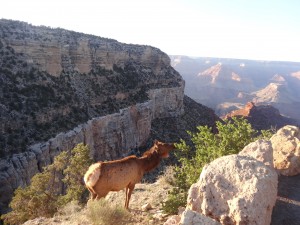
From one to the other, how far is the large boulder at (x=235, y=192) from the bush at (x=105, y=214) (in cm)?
321

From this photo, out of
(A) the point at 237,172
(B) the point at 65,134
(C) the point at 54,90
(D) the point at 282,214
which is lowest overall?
(B) the point at 65,134

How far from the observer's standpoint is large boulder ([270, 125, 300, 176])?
1734 cm

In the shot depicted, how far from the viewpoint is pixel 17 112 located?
4081cm

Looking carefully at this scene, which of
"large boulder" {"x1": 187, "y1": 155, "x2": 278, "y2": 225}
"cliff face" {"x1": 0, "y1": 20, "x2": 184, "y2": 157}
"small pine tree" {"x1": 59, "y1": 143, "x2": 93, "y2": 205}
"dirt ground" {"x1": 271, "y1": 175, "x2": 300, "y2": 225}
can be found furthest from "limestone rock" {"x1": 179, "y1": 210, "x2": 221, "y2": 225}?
"cliff face" {"x1": 0, "y1": 20, "x2": 184, "y2": 157}

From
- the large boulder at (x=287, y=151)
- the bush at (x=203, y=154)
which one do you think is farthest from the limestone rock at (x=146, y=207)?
the large boulder at (x=287, y=151)

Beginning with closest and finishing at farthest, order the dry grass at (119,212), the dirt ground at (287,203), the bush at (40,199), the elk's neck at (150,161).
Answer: the dry grass at (119,212), the dirt ground at (287,203), the elk's neck at (150,161), the bush at (40,199)

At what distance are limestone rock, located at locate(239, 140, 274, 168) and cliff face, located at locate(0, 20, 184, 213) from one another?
73.7ft

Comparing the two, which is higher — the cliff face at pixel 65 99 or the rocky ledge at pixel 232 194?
the rocky ledge at pixel 232 194

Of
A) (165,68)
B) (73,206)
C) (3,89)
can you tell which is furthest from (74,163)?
(165,68)

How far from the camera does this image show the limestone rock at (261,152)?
1381 cm

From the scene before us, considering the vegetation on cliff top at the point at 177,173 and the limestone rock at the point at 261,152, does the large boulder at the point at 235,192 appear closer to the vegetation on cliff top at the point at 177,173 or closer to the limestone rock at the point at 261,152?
the limestone rock at the point at 261,152

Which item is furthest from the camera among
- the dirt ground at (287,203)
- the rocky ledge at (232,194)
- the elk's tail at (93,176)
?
the elk's tail at (93,176)

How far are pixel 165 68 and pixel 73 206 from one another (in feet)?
225

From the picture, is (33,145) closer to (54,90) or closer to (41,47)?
(54,90)
